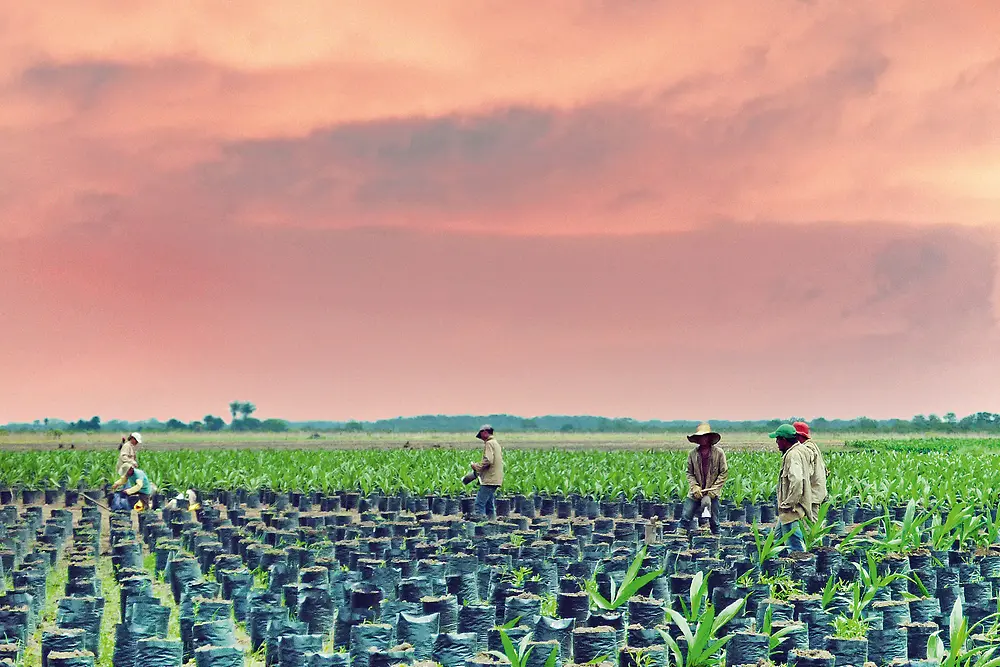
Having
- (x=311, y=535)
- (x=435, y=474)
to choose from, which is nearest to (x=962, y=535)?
(x=311, y=535)

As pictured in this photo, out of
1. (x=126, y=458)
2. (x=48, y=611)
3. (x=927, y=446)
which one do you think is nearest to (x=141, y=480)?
(x=126, y=458)

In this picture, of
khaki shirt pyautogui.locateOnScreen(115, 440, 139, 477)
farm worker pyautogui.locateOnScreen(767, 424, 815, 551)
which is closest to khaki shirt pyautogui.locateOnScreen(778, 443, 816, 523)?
farm worker pyautogui.locateOnScreen(767, 424, 815, 551)

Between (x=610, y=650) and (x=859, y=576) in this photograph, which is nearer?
(x=610, y=650)

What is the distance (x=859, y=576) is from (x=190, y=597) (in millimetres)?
6052

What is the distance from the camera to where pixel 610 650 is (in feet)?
26.2

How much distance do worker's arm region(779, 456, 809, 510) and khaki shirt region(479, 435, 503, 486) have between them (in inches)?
241

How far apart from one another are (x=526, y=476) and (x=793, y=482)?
11.8 meters

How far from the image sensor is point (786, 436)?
11.3m

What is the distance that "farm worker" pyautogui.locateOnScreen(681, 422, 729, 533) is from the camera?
14266 mm

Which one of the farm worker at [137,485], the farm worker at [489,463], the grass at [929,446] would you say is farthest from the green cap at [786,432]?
the grass at [929,446]

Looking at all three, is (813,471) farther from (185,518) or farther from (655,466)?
(655,466)

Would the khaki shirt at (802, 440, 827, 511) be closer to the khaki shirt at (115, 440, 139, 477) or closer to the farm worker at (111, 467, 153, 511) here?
the khaki shirt at (115, 440, 139, 477)

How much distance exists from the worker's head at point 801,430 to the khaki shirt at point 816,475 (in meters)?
0.07

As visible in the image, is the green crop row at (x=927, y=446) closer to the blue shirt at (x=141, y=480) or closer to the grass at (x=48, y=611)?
the blue shirt at (x=141, y=480)
